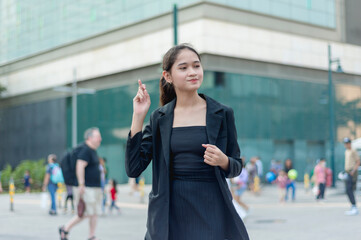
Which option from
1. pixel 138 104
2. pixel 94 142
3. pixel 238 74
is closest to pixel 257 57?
pixel 238 74

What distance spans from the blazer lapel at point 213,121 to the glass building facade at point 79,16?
31.8m

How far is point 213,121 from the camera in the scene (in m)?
3.33

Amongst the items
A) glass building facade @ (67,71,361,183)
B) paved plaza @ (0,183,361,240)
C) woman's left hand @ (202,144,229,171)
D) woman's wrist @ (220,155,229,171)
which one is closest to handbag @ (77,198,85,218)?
paved plaza @ (0,183,361,240)

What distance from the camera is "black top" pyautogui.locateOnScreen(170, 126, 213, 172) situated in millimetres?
3268

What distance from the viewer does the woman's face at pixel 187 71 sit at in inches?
132

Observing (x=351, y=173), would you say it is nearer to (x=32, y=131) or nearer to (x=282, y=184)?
(x=282, y=184)

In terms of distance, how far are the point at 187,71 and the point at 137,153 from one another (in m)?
0.58

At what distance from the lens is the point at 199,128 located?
3324mm

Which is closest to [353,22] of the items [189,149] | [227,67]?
[227,67]

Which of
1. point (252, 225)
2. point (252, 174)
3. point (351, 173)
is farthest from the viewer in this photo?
point (252, 174)

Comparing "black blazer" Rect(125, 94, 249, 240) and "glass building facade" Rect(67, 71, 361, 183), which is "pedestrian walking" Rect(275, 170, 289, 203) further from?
"black blazer" Rect(125, 94, 249, 240)

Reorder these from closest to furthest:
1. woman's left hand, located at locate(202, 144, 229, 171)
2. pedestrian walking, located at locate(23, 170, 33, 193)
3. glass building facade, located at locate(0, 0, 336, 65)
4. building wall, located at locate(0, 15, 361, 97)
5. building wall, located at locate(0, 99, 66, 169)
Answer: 1. woman's left hand, located at locate(202, 144, 229, 171)
2. pedestrian walking, located at locate(23, 170, 33, 193)
3. building wall, located at locate(0, 15, 361, 97)
4. glass building facade, located at locate(0, 0, 336, 65)
5. building wall, located at locate(0, 99, 66, 169)

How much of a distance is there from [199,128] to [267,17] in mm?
34428

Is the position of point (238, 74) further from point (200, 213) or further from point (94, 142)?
point (200, 213)
